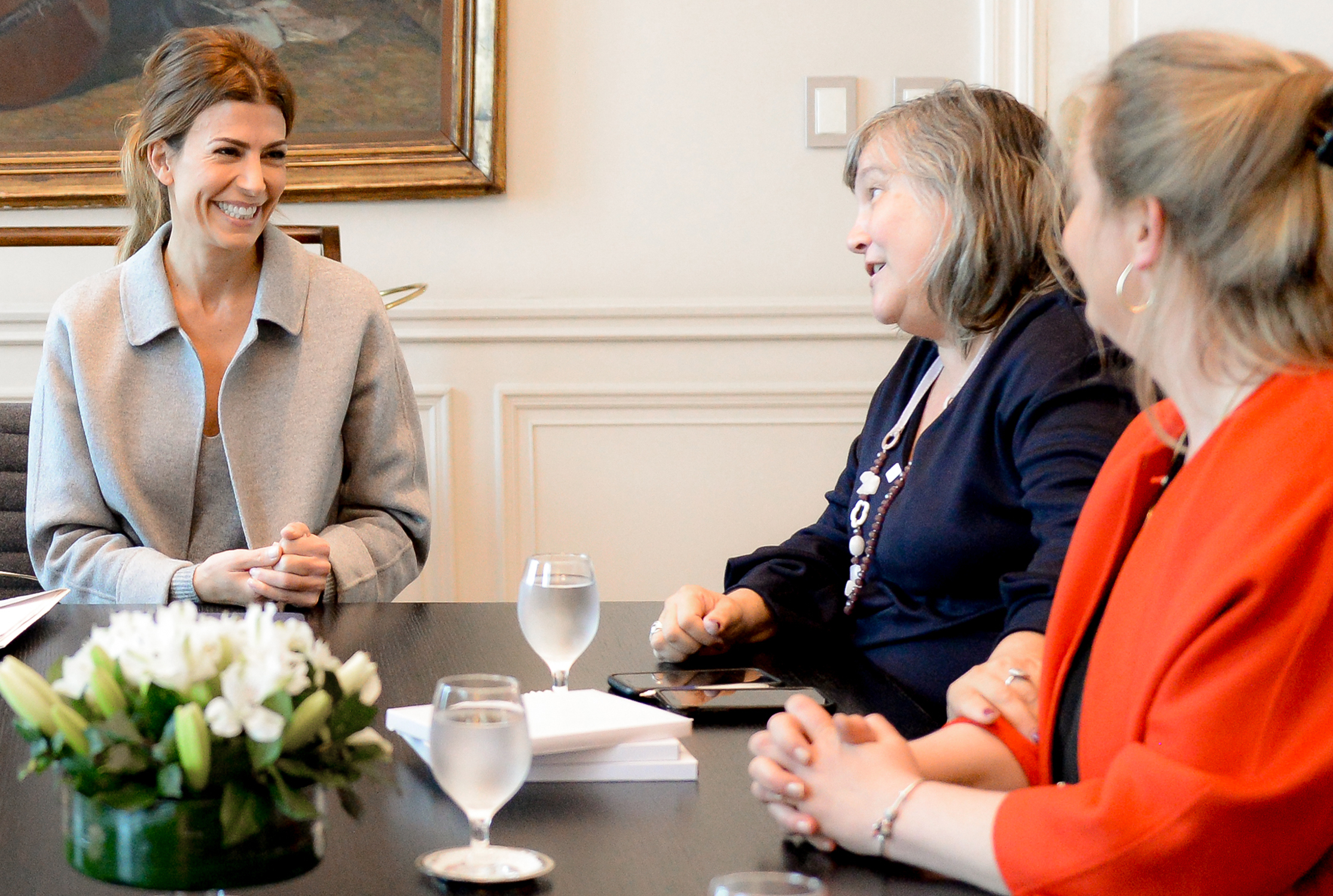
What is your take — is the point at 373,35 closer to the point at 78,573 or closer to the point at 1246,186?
the point at 78,573

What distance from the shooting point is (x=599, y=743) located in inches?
37.7


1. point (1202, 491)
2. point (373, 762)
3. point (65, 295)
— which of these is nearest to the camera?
point (373, 762)

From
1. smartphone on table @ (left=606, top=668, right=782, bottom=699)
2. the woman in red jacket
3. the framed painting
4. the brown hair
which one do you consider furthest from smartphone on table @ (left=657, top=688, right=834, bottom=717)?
the framed painting

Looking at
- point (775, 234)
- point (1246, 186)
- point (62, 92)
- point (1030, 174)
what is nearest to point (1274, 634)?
point (1246, 186)

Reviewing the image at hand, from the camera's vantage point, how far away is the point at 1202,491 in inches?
32.3

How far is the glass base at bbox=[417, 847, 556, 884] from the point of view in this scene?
77 cm

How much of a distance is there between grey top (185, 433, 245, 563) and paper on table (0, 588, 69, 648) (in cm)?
41

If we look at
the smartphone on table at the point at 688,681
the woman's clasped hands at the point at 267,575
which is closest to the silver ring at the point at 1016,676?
the smartphone on table at the point at 688,681

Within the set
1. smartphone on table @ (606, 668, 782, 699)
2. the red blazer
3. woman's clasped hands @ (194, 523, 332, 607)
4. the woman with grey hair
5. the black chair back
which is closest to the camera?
the red blazer

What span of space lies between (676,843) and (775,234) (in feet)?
7.09

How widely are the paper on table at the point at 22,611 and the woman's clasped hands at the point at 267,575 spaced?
0.18m

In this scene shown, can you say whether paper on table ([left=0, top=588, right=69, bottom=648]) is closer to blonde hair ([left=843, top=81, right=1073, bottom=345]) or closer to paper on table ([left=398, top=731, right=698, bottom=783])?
paper on table ([left=398, top=731, right=698, bottom=783])

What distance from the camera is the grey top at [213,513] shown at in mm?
1982

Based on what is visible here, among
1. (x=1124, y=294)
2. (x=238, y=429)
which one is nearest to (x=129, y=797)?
(x=1124, y=294)
